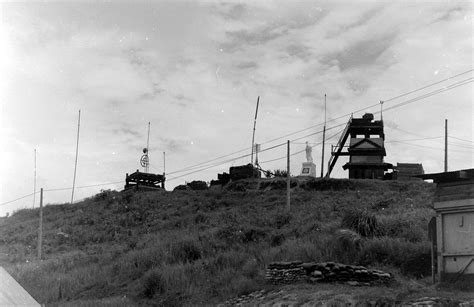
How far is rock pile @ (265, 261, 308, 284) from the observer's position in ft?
59.5

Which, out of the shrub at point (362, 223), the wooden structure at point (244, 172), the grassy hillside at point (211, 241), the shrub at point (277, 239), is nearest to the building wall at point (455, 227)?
the grassy hillside at point (211, 241)

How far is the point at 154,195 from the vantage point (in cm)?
5266

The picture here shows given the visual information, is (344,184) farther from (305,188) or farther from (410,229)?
(410,229)

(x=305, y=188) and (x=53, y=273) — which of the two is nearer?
(x=53, y=273)

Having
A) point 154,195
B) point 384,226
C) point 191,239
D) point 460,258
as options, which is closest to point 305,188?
point 154,195

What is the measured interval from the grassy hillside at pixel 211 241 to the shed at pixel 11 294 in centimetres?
1663

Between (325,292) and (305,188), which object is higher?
(305,188)

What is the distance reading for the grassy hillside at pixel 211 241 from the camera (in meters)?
20.4

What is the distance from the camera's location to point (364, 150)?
53.8 meters

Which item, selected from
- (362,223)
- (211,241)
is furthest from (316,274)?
(211,241)

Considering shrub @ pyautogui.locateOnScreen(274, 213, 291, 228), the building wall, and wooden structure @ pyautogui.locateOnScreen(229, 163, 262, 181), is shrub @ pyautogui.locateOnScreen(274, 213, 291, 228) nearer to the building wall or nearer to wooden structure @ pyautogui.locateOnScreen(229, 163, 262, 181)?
the building wall

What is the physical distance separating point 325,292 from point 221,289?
4861 millimetres

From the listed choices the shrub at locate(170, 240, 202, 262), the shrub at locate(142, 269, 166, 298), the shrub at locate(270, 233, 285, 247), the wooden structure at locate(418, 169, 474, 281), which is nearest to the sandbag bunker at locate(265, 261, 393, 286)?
the wooden structure at locate(418, 169, 474, 281)

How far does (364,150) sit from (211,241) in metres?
30.2
